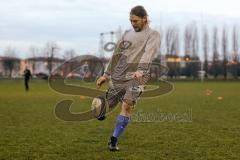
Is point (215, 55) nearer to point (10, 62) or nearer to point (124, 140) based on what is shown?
point (10, 62)

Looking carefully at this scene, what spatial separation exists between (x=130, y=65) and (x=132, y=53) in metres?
0.18

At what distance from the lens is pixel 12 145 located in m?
7.21

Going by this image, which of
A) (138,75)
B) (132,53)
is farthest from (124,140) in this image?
(138,75)

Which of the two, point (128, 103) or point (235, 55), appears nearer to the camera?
point (128, 103)

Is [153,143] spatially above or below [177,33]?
below

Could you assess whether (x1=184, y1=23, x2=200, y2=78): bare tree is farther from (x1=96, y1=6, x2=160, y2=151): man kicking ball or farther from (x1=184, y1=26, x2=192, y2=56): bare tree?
(x1=96, y1=6, x2=160, y2=151): man kicking ball

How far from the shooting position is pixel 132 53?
684 centimetres

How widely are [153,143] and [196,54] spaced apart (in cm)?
8643

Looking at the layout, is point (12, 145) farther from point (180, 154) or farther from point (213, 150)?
point (213, 150)

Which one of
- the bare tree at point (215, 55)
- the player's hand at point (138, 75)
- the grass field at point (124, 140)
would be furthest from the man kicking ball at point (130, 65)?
the bare tree at point (215, 55)

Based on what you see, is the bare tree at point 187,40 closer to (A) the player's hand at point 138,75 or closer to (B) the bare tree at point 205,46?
(B) the bare tree at point 205,46

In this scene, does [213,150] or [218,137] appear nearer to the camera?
[213,150]

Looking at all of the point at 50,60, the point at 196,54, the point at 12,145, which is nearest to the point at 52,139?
the point at 12,145

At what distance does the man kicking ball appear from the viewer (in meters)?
6.59
